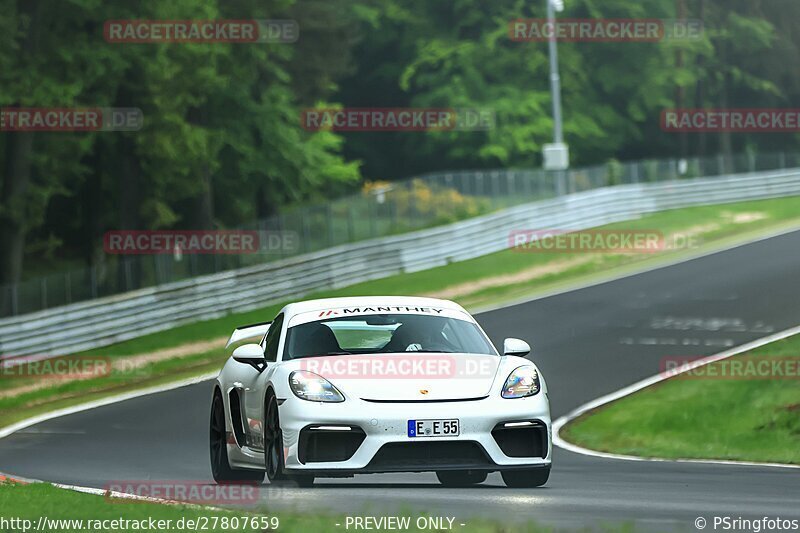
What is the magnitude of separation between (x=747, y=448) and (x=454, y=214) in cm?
2669

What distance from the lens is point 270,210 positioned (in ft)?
169


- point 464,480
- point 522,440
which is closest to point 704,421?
point 464,480

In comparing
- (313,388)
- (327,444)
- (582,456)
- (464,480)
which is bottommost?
(582,456)

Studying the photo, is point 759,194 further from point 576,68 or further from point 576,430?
point 576,430

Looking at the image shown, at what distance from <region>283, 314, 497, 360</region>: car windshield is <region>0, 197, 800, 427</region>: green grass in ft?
43.5

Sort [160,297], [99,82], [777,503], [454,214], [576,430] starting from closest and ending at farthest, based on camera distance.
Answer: [777,503] → [576,430] → [160,297] → [99,82] → [454,214]

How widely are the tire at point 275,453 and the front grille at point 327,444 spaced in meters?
0.18

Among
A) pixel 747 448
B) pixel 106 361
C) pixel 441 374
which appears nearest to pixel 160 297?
pixel 106 361

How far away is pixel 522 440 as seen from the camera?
1052 centimetres

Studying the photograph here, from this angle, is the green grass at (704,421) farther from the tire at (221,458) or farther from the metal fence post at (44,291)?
the metal fence post at (44,291)

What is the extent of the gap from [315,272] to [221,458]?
23.1 meters

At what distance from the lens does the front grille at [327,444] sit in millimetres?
10250

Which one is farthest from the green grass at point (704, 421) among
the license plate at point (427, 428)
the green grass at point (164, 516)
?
the green grass at point (164, 516)

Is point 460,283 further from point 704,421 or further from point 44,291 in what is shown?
point 704,421
